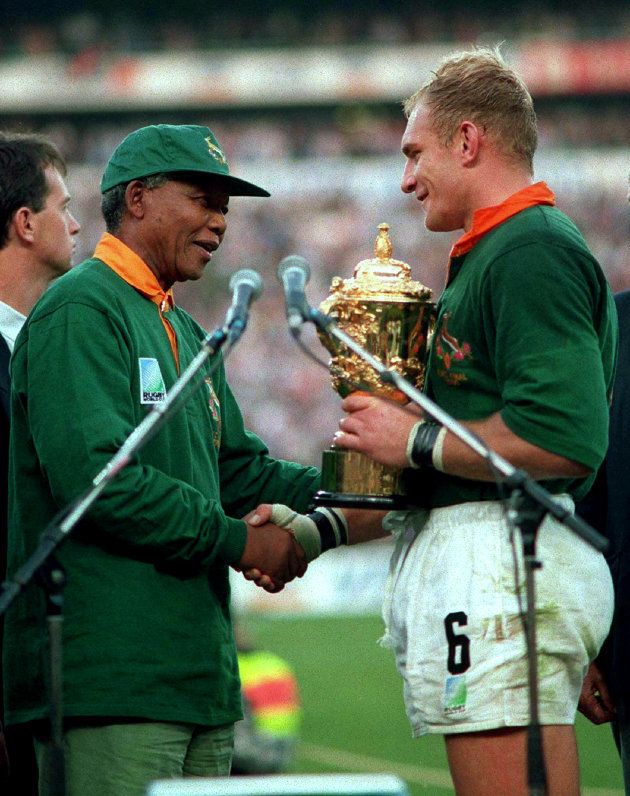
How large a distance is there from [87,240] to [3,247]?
56.0ft

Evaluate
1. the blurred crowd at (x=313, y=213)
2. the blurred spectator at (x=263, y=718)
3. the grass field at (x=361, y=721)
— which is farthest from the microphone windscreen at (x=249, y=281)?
the blurred crowd at (x=313, y=213)

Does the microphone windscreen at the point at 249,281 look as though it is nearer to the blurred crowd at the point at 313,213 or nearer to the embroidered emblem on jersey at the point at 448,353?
the embroidered emblem on jersey at the point at 448,353

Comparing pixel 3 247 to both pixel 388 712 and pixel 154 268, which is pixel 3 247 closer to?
pixel 154 268

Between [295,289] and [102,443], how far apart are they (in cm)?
62

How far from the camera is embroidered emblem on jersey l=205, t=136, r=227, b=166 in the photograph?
11.4 ft

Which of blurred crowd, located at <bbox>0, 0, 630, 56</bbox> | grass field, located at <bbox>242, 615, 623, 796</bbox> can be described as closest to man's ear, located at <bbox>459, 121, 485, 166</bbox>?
grass field, located at <bbox>242, 615, 623, 796</bbox>

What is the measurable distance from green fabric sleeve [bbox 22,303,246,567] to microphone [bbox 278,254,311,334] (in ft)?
1.78

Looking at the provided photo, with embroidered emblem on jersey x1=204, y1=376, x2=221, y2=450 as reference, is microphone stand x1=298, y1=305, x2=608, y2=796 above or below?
below

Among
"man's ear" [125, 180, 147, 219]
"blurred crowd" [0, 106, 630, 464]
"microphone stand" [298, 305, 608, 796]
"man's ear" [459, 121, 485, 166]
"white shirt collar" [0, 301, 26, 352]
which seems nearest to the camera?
"microphone stand" [298, 305, 608, 796]

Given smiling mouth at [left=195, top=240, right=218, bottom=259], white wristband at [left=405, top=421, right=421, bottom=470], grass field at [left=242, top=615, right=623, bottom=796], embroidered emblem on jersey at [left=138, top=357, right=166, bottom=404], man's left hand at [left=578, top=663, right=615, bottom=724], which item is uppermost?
smiling mouth at [left=195, top=240, right=218, bottom=259]

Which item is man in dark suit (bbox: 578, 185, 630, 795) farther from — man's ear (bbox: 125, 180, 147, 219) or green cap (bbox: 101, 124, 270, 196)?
man's ear (bbox: 125, 180, 147, 219)

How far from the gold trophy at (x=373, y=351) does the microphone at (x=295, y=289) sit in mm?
344

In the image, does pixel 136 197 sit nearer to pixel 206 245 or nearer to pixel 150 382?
pixel 206 245

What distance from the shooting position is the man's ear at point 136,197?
345cm
